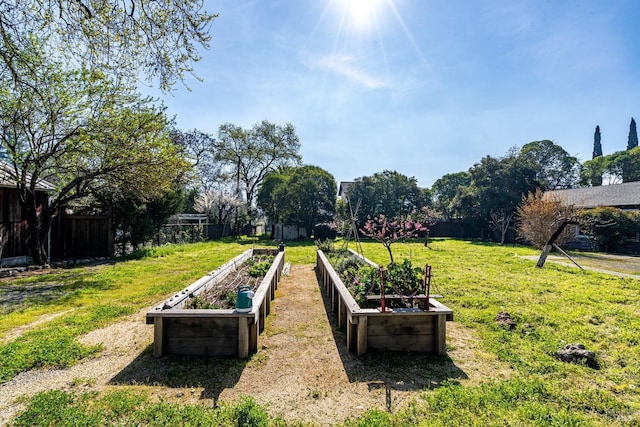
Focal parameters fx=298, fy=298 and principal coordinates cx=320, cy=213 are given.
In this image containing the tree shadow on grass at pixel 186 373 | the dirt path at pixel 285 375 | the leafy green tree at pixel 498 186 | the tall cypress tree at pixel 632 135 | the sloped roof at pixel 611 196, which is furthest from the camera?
the tall cypress tree at pixel 632 135

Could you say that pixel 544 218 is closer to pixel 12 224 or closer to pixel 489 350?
pixel 489 350

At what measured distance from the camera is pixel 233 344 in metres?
3.03

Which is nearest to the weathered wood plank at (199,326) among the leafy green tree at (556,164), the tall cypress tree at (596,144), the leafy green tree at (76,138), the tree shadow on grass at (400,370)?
the tree shadow on grass at (400,370)

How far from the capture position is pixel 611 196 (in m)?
16.6

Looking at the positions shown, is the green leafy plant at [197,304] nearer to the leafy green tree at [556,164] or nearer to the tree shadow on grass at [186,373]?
the tree shadow on grass at [186,373]

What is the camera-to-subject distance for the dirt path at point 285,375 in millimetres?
2295

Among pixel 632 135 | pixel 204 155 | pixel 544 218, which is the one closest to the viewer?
pixel 544 218

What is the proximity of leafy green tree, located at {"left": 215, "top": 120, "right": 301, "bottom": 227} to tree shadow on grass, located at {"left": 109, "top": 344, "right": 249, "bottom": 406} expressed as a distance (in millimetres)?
22825

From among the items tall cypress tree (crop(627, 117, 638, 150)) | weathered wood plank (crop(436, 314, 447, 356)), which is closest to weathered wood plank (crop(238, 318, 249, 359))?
weathered wood plank (crop(436, 314, 447, 356))

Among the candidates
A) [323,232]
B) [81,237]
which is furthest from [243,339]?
[323,232]

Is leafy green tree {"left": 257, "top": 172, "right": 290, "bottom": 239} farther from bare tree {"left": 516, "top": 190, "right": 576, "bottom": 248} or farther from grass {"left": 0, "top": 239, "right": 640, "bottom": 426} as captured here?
bare tree {"left": 516, "top": 190, "right": 576, "bottom": 248}

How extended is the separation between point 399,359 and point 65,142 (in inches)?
345

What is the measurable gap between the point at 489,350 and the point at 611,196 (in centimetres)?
1975

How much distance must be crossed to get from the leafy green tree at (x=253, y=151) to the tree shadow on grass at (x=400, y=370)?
23.2m
